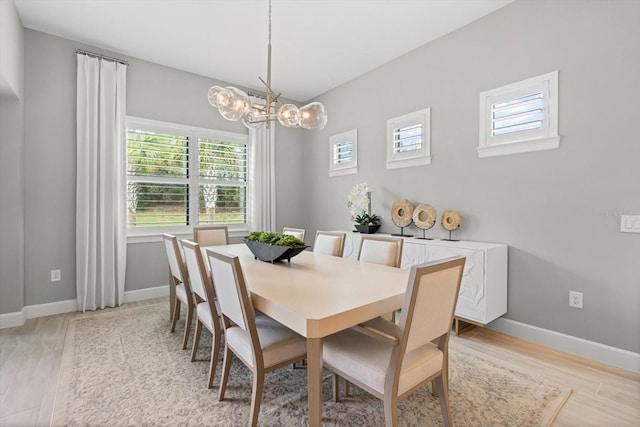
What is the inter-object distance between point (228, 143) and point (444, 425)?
4198 millimetres

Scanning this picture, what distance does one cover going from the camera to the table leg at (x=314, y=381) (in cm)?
130

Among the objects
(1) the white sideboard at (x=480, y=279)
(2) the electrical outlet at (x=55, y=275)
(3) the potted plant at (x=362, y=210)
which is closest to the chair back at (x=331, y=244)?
(1) the white sideboard at (x=480, y=279)

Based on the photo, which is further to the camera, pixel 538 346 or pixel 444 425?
pixel 538 346

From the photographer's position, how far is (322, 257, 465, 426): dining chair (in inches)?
50.2

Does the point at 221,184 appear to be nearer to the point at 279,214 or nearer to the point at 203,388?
the point at 279,214

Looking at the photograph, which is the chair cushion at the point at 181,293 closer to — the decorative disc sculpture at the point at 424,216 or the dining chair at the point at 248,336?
the dining chair at the point at 248,336

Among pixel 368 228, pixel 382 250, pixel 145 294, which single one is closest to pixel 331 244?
pixel 382 250

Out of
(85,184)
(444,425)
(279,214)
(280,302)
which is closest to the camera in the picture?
(280,302)

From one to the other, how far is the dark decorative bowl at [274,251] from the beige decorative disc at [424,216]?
62.4 inches

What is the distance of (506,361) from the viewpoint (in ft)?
7.59

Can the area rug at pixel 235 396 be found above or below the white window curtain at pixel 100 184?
below

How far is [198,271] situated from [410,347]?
4.39 feet

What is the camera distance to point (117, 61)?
142 inches

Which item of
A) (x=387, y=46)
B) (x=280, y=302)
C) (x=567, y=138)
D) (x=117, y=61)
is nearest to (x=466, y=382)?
(x=280, y=302)
